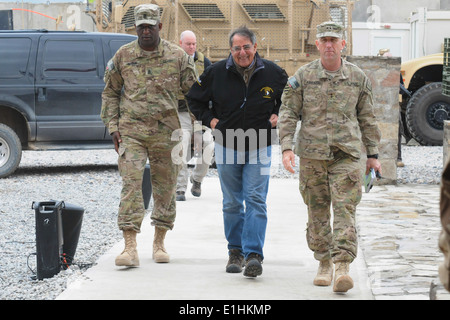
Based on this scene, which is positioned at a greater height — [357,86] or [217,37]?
[217,37]

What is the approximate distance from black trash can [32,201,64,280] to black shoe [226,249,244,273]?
46.3 inches

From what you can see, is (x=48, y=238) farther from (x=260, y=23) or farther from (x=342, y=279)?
(x=260, y=23)

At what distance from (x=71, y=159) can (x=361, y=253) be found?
33.2 ft

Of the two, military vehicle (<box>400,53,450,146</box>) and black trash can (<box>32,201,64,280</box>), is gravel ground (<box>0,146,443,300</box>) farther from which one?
military vehicle (<box>400,53,450,146</box>)

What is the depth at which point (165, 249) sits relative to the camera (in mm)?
7035

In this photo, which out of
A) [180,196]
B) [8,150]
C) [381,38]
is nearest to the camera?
[180,196]

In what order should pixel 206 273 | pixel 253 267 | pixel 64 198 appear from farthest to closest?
pixel 64 198 → pixel 206 273 → pixel 253 267

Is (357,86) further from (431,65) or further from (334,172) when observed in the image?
(431,65)

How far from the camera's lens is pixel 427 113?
17422 mm

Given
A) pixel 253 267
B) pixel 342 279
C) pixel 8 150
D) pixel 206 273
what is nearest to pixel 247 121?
pixel 253 267

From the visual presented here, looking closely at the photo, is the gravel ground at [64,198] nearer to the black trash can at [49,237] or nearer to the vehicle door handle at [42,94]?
the black trash can at [49,237]

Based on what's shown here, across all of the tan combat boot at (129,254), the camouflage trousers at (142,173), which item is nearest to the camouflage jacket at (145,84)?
the camouflage trousers at (142,173)

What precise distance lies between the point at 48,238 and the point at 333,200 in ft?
6.34
